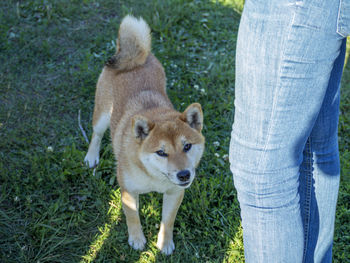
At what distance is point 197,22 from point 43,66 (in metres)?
2.08

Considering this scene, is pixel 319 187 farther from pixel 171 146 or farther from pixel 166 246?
pixel 166 246

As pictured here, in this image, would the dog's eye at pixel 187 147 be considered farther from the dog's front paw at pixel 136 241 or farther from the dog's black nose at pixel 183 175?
the dog's front paw at pixel 136 241

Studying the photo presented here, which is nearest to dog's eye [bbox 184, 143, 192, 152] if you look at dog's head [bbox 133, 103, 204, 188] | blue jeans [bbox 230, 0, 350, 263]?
dog's head [bbox 133, 103, 204, 188]

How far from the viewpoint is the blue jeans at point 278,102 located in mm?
1256

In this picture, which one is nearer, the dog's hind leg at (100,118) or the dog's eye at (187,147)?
the dog's eye at (187,147)

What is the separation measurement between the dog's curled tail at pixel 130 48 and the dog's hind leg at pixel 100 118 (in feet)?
0.69

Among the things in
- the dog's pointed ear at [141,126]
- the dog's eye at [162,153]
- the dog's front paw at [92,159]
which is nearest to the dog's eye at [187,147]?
the dog's eye at [162,153]

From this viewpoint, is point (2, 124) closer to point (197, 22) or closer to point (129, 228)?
point (129, 228)

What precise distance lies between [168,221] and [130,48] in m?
1.49

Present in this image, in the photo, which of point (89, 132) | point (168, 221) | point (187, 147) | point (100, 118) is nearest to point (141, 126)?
point (187, 147)

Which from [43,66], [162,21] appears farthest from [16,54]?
[162,21]

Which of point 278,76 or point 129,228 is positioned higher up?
point 278,76

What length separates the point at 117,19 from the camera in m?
4.80

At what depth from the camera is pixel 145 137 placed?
2455 mm
